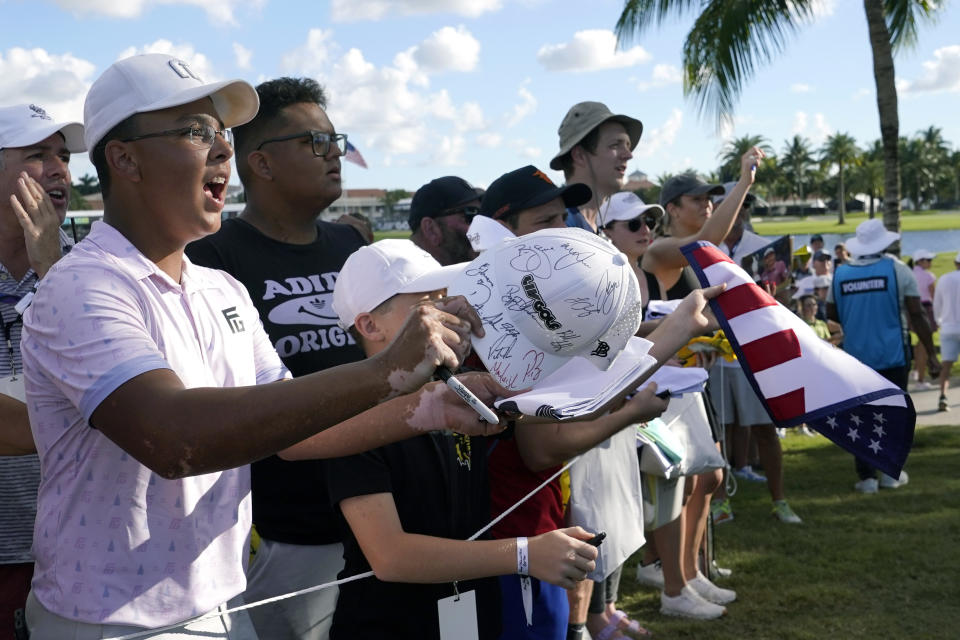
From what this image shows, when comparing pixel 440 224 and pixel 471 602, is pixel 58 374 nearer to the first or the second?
pixel 471 602

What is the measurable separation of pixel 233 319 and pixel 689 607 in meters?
3.94

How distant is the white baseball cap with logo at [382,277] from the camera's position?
2.41 metres

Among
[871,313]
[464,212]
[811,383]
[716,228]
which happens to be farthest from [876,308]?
[811,383]

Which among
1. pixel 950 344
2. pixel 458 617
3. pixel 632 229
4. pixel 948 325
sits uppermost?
pixel 632 229

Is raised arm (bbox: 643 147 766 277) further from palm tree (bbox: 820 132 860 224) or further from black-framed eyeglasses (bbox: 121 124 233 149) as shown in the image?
palm tree (bbox: 820 132 860 224)

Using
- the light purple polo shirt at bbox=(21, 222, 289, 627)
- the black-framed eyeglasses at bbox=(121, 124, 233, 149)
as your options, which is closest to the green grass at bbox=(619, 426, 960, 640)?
the light purple polo shirt at bbox=(21, 222, 289, 627)

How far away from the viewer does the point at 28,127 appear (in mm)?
2898

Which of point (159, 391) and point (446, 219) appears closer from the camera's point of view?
point (159, 391)

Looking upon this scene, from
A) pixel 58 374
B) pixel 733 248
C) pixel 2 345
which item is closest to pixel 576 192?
pixel 2 345

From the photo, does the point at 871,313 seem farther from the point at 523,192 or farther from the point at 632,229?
the point at 523,192

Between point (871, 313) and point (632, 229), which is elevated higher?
point (632, 229)

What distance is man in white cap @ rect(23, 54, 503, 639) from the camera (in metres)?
1.50

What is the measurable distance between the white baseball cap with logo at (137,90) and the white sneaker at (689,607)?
4308 mm

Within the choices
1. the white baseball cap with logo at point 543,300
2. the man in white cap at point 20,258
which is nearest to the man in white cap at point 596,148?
the man in white cap at point 20,258
